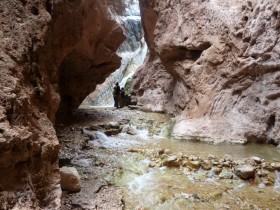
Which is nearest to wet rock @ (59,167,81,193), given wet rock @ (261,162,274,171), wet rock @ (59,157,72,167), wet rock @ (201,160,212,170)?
wet rock @ (59,157,72,167)

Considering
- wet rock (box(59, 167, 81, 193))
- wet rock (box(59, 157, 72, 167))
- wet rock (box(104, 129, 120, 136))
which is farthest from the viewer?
wet rock (box(104, 129, 120, 136))

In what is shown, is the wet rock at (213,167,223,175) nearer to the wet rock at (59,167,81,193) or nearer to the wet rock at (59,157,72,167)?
the wet rock at (59,167,81,193)

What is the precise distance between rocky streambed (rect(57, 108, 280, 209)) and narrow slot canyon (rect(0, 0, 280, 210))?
1.1 inches

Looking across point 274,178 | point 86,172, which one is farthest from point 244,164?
point 86,172

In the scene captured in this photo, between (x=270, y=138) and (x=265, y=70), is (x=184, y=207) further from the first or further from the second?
(x=265, y=70)

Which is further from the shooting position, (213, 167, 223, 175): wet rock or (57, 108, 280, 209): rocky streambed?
(213, 167, 223, 175): wet rock

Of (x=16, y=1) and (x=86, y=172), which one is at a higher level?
(x=16, y=1)

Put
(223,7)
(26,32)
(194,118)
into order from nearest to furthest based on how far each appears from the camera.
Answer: (26,32) → (194,118) → (223,7)

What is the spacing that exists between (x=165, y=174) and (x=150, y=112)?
29.7 feet

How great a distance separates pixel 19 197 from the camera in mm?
2652

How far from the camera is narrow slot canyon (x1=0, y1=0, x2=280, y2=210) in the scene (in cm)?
315

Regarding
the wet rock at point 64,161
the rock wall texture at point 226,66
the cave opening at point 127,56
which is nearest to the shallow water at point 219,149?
the rock wall texture at point 226,66

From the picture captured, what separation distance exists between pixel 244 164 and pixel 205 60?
5053mm

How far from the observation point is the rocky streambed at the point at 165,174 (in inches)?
166
